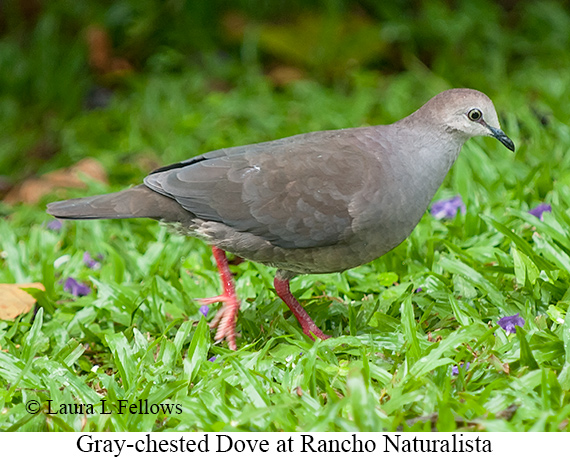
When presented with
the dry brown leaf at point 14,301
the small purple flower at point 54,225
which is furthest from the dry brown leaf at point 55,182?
the dry brown leaf at point 14,301

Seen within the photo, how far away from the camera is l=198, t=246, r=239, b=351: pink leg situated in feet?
12.2

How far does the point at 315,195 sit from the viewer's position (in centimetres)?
355

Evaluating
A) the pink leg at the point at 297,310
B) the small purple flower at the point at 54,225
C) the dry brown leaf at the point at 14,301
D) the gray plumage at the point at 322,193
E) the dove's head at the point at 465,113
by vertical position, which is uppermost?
the dove's head at the point at 465,113

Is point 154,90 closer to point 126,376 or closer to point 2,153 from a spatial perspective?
point 2,153

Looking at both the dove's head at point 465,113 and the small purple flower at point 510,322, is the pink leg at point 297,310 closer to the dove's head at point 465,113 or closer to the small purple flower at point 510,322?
the small purple flower at point 510,322

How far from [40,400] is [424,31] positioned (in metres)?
6.15

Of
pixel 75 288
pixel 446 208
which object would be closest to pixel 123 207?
pixel 75 288

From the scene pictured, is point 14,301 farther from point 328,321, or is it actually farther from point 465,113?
point 465,113

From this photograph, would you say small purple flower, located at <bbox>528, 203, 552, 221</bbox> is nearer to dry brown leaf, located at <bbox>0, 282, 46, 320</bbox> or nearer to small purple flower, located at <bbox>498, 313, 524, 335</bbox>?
small purple flower, located at <bbox>498, 313, 524, 335</bbox>

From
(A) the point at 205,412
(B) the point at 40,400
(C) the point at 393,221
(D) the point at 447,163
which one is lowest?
(B) the point at 40,400

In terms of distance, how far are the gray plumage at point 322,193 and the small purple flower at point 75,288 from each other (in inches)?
28.8

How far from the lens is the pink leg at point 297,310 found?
3.69 meters

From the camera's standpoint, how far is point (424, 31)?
807 cm

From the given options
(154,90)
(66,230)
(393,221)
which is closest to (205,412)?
(393,221)
